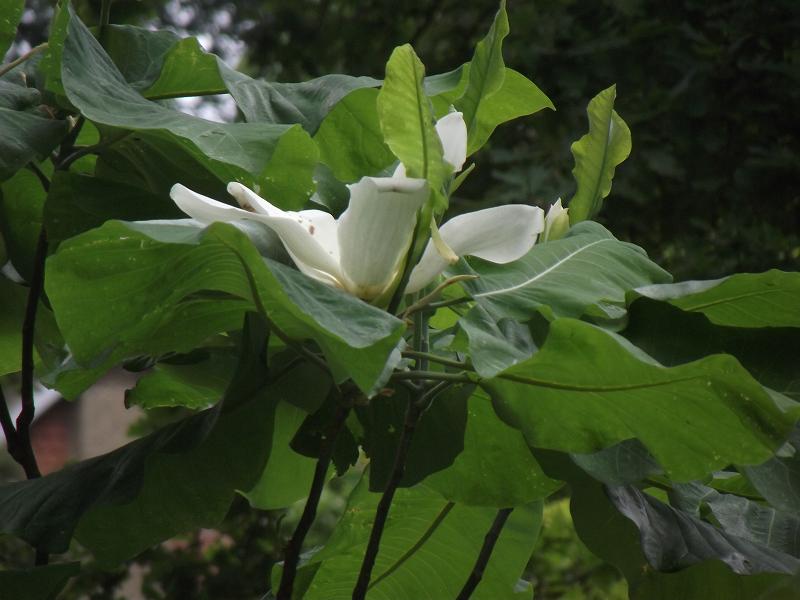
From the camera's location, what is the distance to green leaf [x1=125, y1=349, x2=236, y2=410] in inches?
29.3

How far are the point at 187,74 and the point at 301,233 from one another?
0.25m

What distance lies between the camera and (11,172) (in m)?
0.66

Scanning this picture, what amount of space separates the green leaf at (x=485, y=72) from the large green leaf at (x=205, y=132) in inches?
4.0

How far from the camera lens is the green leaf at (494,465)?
697mm

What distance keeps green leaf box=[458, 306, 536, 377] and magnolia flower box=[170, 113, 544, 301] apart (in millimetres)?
37

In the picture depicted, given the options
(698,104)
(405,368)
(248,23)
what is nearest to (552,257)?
(405,368)

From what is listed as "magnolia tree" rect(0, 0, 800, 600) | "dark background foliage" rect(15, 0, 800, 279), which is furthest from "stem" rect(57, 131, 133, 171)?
"dark background foliage" rect(15, 0, 800, 279)

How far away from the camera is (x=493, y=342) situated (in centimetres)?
57

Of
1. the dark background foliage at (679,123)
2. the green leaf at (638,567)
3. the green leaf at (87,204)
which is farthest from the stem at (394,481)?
the dark background foliage at (679,123)

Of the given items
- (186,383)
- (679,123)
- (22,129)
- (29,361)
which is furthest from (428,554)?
(679,123)

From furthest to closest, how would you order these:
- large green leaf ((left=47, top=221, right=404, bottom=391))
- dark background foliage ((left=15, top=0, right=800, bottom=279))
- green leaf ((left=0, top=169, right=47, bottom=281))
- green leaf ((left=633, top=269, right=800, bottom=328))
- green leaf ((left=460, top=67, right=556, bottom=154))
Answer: dark background foliage ((left=15, top=0, right=800, bottom=279))
green leaf ((left=0, top=169, right=47, bottom=281))
green leaf ((left=460, top=67, right=556, bottom=154))
green leaf ((left=633, top=269, right=800, bottom=328))
large green leaf ((left=47, top=221, right=404, bottom=391))

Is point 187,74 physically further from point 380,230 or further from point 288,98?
point 380,230

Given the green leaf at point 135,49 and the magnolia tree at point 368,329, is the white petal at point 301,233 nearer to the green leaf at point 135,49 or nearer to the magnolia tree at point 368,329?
Result: the magnolia tree at point 368,329

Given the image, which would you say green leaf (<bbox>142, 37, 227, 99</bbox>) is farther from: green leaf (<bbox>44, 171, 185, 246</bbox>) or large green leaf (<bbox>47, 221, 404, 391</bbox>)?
large green leaf (<bbox>47, 221, 404, 391</bbox>)
